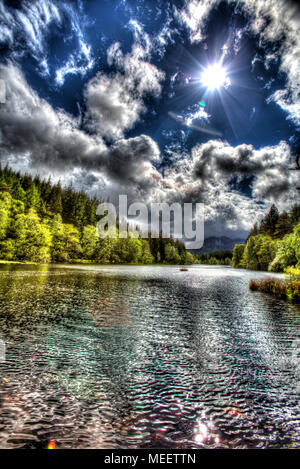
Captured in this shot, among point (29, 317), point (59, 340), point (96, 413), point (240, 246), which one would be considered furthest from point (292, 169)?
point (240, 246)

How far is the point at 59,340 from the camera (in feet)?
35.1

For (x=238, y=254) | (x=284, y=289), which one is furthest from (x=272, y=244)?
(x=284, y=289)

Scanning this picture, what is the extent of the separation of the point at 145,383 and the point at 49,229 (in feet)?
333

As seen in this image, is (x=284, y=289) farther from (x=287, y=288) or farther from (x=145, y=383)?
(x=145, y=383)

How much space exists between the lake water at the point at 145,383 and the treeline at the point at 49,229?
67.9 meters

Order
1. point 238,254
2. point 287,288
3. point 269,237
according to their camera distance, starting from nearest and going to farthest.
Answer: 1. point 287,288
2. point 269,237
3. point 238,254

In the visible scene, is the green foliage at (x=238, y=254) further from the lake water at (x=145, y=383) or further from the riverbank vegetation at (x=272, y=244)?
the lake water at (x=145, y=383)

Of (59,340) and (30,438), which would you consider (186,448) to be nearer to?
(30,438)

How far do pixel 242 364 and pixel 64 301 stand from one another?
15738mm

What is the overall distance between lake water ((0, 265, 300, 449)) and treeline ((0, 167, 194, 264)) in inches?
2673

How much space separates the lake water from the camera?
4.84 meters

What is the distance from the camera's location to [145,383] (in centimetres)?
726

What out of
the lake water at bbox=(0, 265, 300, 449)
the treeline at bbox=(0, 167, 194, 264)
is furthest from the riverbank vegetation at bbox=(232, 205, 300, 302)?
the treeline at bbox=(0, 167, 194, 264)

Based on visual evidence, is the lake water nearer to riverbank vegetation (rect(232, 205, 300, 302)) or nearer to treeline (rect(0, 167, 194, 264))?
riverbank vegetation (rect(232, 205, 300, 302))
